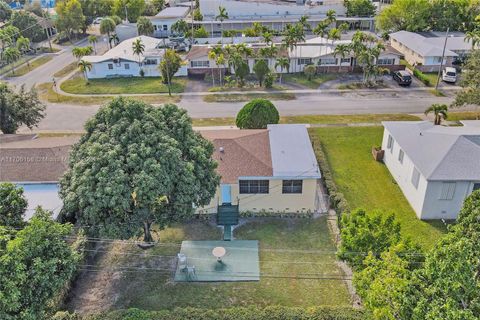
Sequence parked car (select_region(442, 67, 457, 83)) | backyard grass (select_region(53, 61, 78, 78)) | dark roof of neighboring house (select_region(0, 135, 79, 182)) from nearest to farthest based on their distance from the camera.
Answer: dark roof of neighboring house (select_region(0, 135, 79, 182)) < parked car (select_region(442, 67, 457, 83)) < backyard grass (select_region(53, 61, 78, 78))

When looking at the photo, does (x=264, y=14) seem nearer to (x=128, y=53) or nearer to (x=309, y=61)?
(x=309, y=61)

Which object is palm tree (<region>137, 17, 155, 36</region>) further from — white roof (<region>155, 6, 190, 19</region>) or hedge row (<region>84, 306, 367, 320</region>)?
hedge row (<region>84, 306, 367, 320</region>)

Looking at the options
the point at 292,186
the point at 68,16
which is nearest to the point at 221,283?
the point at 292,186

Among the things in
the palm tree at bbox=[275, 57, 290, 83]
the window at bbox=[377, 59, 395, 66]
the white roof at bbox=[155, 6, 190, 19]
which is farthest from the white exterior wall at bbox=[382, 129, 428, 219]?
the white roof at bbox=[155, 6, 190, 19]

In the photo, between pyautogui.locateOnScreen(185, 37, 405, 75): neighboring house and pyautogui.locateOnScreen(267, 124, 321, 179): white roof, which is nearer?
pyautogui.locateOnScreen(267, 124, 321, 179): white roof

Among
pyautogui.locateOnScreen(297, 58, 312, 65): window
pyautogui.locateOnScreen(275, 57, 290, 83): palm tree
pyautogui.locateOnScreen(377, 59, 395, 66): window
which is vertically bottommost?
pyautogui.locateOnScreen(377, 59, 395, 66): window

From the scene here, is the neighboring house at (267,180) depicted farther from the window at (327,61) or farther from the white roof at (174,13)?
the white roof at (174,13)
